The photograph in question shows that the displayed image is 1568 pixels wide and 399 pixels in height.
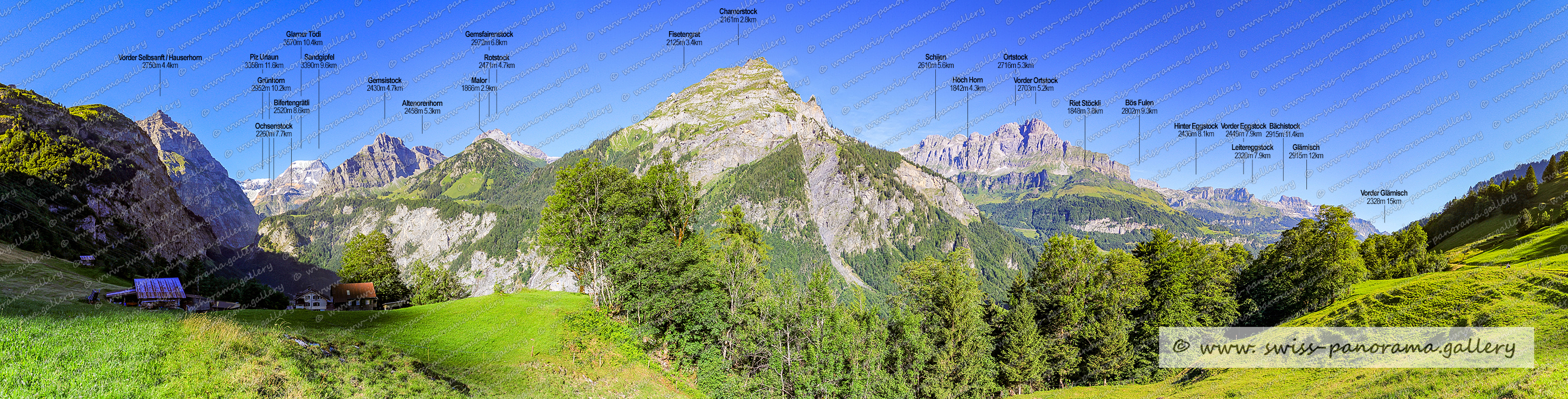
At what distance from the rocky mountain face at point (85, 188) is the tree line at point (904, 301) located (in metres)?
58.8

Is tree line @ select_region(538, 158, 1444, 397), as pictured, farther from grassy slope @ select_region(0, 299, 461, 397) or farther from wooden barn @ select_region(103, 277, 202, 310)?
wooden barn @ select_region(103, 277, 202, 310)

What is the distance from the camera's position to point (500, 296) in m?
44.8

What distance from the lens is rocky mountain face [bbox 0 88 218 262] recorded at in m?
67.3

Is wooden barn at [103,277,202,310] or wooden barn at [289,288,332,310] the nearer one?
wooden barn at [103,277,202,310]

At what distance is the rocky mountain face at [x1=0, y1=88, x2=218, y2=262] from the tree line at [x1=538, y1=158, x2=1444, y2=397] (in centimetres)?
5880

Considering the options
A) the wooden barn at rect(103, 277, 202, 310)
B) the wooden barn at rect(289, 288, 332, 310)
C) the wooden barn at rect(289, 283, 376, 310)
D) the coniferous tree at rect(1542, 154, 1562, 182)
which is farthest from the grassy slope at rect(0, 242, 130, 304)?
the coniferous tree at rect(1542, 154, 1562, 182)

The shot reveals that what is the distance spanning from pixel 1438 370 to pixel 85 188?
165 m

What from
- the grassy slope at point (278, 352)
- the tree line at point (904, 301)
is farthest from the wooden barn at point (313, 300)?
the tree line at point (904, 301)

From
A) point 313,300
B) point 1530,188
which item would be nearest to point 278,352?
point 313,300

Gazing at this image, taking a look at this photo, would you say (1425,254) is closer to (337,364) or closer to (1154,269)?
(1154,269)

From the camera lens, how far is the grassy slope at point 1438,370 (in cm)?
1930

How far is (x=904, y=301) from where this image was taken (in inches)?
1962

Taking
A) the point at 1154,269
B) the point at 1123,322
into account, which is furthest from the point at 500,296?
the point at 1154,269

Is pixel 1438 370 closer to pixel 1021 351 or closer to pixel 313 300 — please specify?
pixel 1021 351
